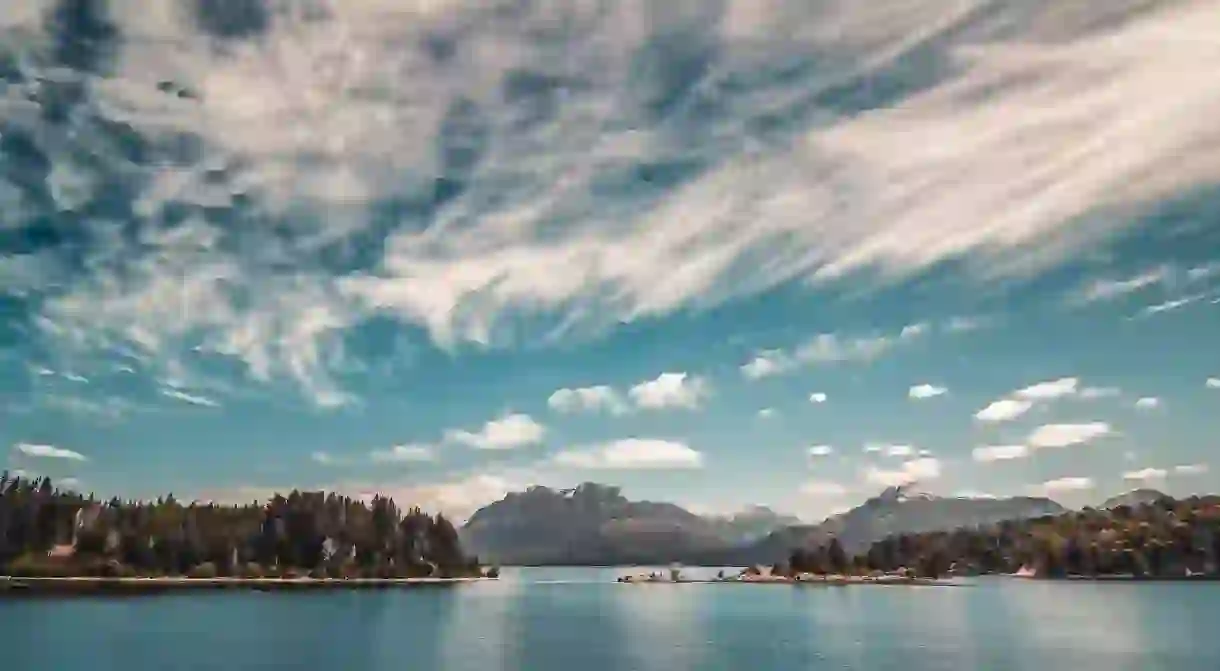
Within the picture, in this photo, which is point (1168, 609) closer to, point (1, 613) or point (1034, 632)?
point (1034, 632)

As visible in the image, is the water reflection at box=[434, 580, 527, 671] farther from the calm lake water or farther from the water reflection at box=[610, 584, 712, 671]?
the water reflection at box=[610, 584, 712, 671]

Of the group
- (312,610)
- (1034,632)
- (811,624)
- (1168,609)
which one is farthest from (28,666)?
(1168,609)

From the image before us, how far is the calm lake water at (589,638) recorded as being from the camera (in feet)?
305

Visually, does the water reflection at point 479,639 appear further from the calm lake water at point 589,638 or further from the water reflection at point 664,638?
the water reflection at point 664,638

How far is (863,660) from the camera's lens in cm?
9606

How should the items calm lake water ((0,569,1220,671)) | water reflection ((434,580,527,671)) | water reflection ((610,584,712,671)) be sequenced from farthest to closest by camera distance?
water reflection ((610,584,712,671)) < water reflection ((434,580,527,671)) < calm lake water ((0,569,1220,671))

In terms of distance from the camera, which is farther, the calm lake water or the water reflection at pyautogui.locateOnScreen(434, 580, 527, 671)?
the water reflection at pyautogui.locateOnScreen(434, 580, 527, 671)

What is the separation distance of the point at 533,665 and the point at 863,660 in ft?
112

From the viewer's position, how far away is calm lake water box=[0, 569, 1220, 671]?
305 ft

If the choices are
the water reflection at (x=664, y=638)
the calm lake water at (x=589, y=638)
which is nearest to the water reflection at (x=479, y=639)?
the calm lake water at (x=589, y=638)

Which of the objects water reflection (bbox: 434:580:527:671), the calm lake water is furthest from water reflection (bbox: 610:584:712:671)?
water reflection (bbox: 434:580:527:671)

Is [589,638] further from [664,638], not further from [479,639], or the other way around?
[479,639]

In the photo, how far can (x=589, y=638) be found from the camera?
400ft

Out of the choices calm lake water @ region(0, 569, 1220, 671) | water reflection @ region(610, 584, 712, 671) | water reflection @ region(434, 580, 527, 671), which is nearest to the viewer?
calm lake water @ region(0, 569, 1220, 671)
